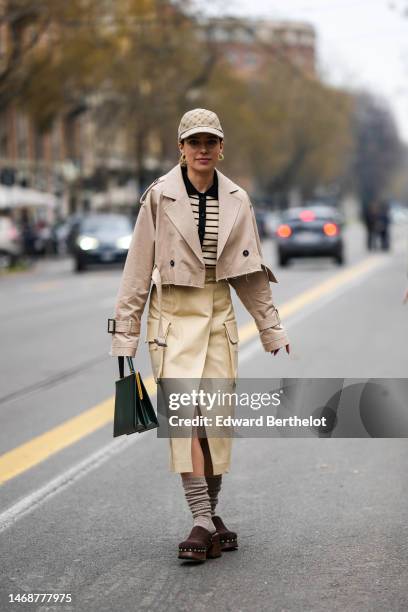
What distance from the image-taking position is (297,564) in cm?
502

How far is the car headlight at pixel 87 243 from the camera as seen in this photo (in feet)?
111

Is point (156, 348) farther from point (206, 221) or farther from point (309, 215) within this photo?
point (309, 215)

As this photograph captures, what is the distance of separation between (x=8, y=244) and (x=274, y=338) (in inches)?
1313

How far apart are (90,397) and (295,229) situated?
22549 millimetres

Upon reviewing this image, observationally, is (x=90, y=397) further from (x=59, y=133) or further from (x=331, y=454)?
(x=59, y=133)

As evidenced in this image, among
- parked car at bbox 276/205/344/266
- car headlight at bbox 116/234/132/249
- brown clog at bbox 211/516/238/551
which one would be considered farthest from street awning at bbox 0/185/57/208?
brown clog at bbox 211/516/238/551

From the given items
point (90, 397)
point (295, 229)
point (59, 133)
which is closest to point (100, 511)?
Result: point (90, 397)


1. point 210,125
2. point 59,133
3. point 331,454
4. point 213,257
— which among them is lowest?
point 331,454

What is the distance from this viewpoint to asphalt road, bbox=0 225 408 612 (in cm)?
467

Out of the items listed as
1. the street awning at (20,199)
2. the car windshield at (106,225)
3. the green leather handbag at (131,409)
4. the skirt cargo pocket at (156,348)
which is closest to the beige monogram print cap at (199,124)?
the skirt cargo pocket at (156,348)

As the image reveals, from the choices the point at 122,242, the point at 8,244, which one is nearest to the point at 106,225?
the point at 122,242

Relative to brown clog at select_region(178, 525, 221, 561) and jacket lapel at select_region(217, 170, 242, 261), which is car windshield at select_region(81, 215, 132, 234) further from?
brown clog at select_region(178, 525, 221, 561)

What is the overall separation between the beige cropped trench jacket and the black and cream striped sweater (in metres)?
0.05

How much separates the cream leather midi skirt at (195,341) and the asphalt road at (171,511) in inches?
17.5
